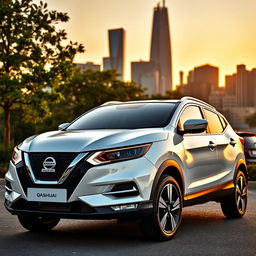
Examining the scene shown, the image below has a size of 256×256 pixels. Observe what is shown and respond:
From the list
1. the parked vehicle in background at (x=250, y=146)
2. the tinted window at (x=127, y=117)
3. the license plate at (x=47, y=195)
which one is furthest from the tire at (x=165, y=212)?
the parked vehicle in background at (x=250, y=146)

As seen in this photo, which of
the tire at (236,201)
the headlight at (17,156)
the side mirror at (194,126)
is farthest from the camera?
the tire at (236,201)

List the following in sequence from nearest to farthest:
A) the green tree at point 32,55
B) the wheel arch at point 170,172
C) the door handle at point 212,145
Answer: the wheel arch at point 170,172 → the door handle at point 212,145 → the green tree at point 32,55

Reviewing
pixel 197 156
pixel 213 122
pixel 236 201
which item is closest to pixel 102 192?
pixel 197 156

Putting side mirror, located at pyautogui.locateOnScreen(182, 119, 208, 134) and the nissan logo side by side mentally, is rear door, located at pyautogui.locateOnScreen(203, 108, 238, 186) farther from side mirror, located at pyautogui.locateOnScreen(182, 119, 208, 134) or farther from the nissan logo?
the nissan logo

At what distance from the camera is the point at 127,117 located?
8297 mm

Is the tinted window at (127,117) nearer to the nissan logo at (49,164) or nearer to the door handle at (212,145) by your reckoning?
the door handle at (212,145)

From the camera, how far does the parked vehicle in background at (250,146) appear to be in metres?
18.9

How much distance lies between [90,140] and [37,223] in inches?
65.1

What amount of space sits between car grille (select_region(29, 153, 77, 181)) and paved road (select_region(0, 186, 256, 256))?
0.80 m

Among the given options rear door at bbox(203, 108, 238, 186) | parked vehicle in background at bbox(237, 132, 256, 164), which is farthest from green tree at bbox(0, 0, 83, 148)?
rear door at bbox(203, 108, 238, 186)

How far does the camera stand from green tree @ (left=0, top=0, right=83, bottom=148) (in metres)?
24.3

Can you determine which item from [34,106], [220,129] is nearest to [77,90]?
[34,106]

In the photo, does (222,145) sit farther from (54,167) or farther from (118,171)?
(54,167)

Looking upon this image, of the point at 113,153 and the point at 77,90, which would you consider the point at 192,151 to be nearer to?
the point at 113,153
